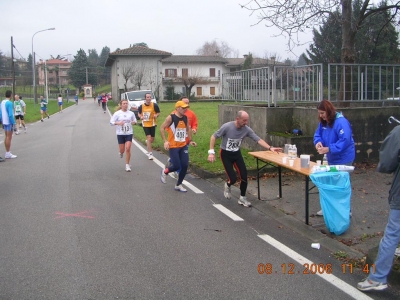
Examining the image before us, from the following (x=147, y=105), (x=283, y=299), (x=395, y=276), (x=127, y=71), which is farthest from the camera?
(x=127, y=71)

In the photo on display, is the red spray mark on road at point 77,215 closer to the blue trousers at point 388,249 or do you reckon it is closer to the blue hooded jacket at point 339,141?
the blue hooded jacket at point 339,141

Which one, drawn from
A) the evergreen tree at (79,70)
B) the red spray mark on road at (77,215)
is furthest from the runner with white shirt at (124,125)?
the evergreen tree at (79,70)

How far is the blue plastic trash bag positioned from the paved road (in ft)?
1.67

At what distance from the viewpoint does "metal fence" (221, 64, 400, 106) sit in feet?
36.6

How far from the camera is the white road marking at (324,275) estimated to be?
4.32 meters

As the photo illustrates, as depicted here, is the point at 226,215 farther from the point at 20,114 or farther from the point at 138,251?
the point at 20,114

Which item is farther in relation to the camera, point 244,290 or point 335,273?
point 335,273

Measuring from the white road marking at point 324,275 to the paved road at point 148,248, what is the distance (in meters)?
0.01

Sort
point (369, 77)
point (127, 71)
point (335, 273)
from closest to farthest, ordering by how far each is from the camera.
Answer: point (335, 273)
point (369, 77)
point (127, 71)

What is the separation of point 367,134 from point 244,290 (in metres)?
7.80

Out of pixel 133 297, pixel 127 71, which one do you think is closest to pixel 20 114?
pixel 133 297

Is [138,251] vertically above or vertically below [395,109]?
below

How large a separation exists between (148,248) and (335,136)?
312cm

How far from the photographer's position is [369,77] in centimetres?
1170
